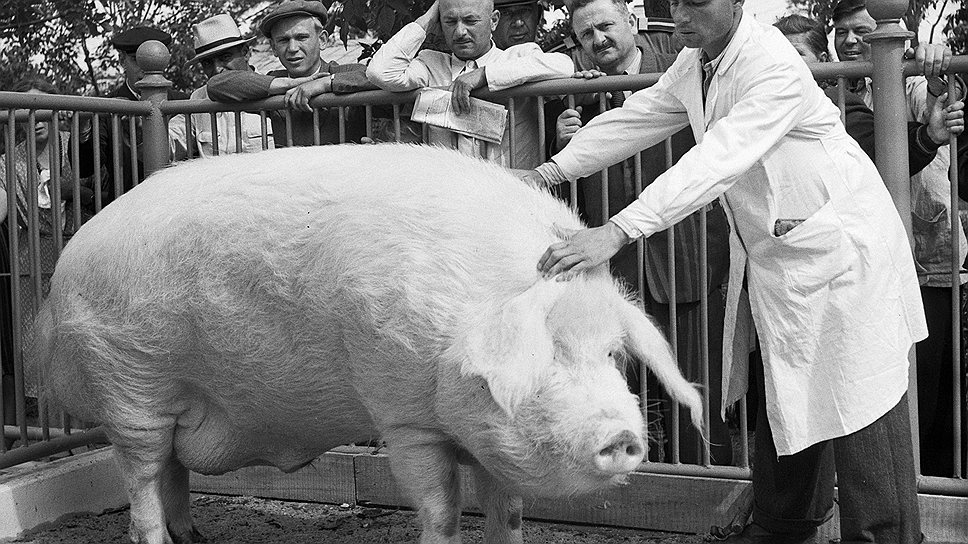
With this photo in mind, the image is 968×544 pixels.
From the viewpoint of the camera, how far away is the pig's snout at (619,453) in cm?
311

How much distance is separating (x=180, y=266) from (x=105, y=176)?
2500mm

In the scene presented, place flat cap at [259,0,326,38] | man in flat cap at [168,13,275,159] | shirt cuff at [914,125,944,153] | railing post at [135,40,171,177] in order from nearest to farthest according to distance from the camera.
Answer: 1. shirt cuff at [914,125,944,153]
2. railing post at [135,40,171,177]
3. man in flat cap at [168,13,275,159]
4. flat cap at [259,0,326,38]

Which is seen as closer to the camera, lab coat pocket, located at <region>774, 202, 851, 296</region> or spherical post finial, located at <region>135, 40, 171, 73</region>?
lab coat pocket, located at <region>774, 202, 851, 296</region>

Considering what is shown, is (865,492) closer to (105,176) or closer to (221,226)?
(221,226)

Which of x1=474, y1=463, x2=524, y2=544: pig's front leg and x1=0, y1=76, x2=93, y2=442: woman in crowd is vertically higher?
x1=0, y1=76, x2=93, y2=442: woman in crowd

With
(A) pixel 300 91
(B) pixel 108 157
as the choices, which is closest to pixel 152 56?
(A) pixel 300 91

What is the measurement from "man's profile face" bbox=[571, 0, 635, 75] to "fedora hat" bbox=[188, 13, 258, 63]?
2.42 meters

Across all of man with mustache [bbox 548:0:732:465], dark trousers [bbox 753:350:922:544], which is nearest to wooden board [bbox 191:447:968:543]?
man with mustache [bbox 548:0:732:465]

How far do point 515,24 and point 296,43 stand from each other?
1128mm

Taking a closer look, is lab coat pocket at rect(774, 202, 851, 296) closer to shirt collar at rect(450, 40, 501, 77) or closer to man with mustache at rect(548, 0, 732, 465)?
man with mustache at rect(548, 0, 732, 465)

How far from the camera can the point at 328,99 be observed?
5039 mm

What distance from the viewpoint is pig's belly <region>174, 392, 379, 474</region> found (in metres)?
4.01

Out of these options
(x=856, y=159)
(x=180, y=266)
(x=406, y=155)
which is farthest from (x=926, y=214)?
(x=180, y=266)

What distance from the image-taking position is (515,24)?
20.2 ft
